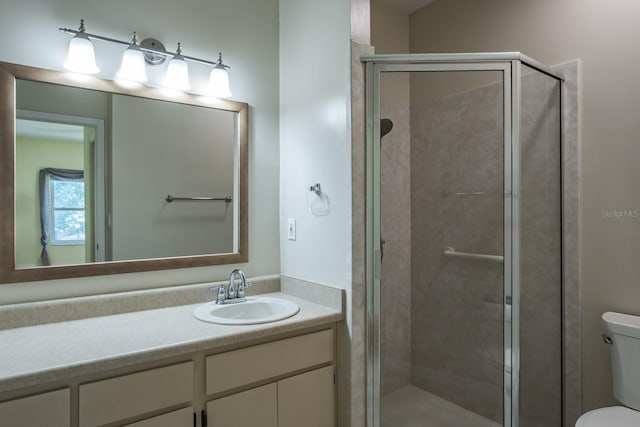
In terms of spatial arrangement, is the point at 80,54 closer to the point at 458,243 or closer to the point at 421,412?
the point at 458,243

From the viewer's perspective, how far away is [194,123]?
1994 millimetres

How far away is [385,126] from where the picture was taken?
1.73 meters

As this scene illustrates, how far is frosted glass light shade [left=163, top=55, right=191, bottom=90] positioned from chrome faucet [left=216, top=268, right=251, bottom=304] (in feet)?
3.22

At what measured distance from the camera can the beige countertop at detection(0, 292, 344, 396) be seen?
3.76ft

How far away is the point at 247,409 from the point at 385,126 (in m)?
1.33

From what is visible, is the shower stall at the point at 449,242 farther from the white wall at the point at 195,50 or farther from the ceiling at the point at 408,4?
the ceiling at the point at 408,4

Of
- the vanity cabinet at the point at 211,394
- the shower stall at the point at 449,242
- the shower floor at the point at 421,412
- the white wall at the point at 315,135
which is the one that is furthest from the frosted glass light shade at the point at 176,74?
the shower floor at the point at 421,412

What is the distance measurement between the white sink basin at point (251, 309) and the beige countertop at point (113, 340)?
6 centimetres

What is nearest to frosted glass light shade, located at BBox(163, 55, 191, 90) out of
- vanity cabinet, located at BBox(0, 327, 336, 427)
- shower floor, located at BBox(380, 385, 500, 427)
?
vanity cabinet, located at BBox(0, 327, 336, 427)

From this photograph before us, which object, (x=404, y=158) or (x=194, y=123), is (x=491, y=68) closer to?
(x=404, y=158)

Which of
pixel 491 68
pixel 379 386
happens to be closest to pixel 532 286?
pixel 379 386

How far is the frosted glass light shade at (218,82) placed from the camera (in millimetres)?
1977

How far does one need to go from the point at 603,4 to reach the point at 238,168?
1984mm
